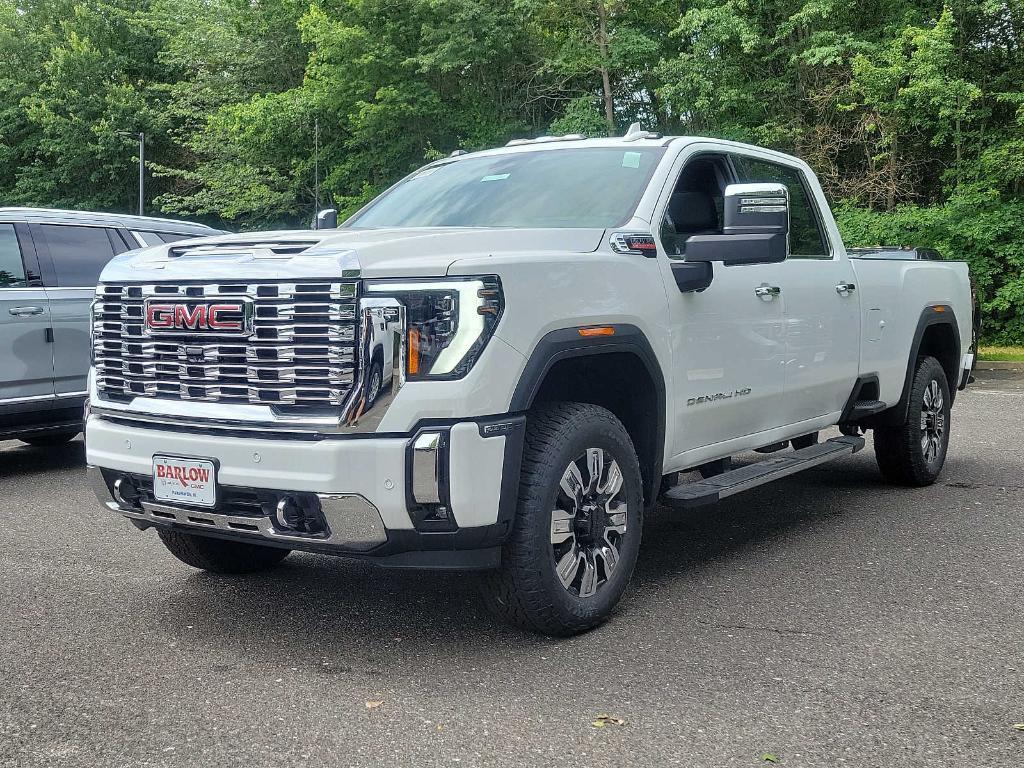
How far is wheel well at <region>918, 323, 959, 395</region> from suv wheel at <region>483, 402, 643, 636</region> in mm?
3996

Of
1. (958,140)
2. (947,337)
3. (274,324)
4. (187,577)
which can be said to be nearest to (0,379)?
(187,577)

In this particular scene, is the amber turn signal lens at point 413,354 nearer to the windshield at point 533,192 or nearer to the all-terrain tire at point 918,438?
the windshield at point 533,192

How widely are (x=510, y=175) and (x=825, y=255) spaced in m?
2.01

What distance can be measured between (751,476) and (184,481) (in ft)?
8.78

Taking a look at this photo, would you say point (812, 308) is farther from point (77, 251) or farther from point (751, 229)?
point (77, 251)

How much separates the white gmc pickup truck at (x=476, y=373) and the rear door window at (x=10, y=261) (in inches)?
150

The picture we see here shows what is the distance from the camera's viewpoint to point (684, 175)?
17.6 ft

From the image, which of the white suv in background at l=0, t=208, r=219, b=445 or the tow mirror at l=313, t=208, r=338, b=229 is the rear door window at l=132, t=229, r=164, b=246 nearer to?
the white suv in background at l=0, t=208, r=219, b=445

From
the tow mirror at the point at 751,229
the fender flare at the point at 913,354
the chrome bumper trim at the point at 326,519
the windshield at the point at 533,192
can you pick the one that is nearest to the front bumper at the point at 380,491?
the chrome bumper trim at the point at 326,519

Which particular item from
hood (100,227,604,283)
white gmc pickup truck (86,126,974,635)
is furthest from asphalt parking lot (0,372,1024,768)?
hood (100,227,604,283)

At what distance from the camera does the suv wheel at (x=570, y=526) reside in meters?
4.04

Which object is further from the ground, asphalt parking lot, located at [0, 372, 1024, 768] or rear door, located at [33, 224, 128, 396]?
rear door, located at [33, 224, 128, 396]

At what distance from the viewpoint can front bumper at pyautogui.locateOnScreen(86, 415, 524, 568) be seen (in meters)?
3.76

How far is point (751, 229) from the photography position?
15.4 feet
